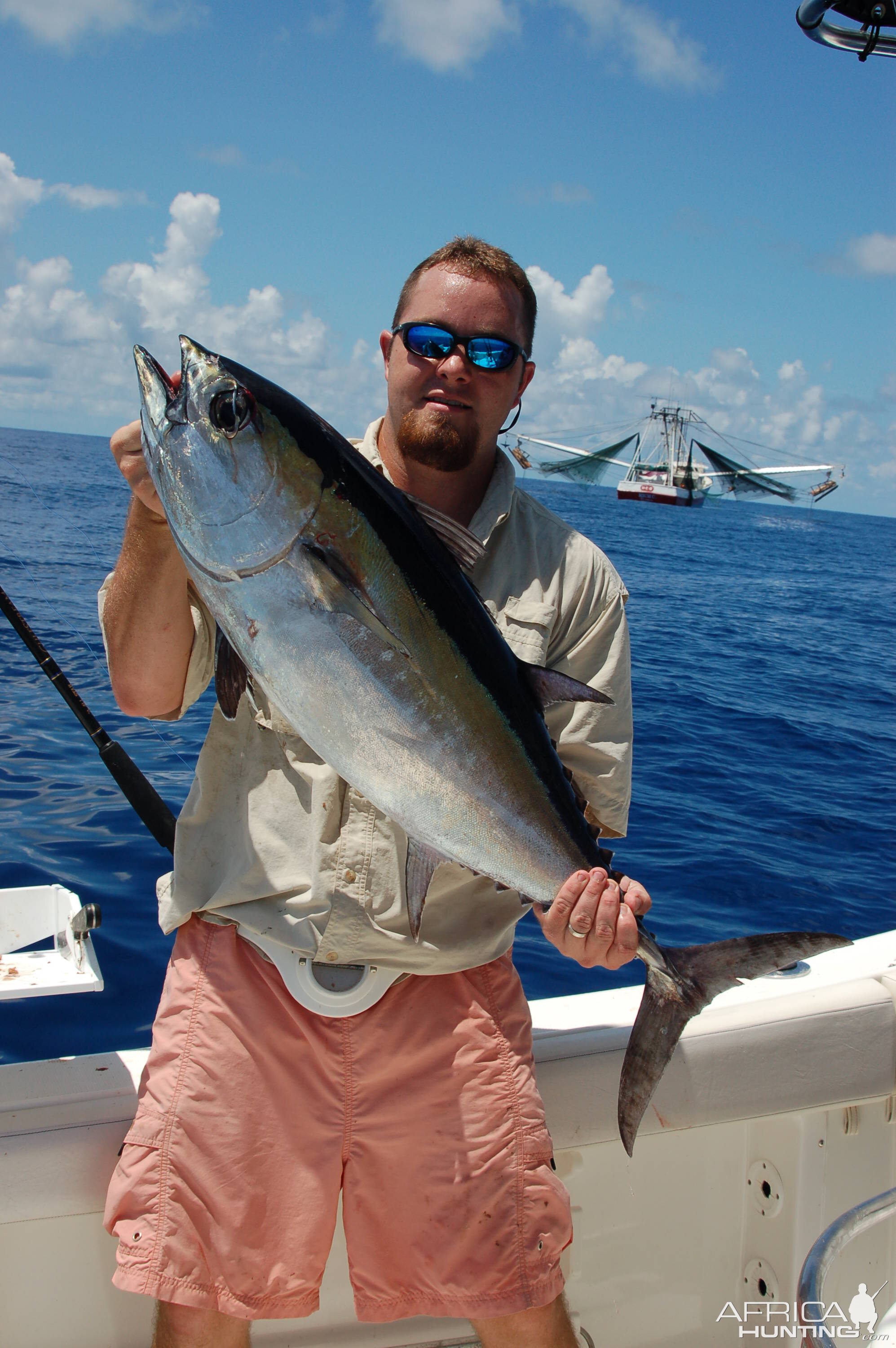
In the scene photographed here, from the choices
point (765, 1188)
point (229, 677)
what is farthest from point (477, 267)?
point (765, 1188)

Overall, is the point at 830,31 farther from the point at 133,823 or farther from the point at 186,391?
the point at 133,823

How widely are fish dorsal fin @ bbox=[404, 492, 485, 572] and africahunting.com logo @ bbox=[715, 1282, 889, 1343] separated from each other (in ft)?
6.06

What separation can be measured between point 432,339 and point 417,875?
4.27 ft

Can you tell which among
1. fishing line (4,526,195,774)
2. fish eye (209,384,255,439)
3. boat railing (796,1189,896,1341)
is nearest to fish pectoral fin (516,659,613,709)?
fish eye (209,384,255,439)

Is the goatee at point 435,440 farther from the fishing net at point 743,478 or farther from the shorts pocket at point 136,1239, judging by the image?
the fishing net at point 743,478

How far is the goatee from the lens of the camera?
2.36 metres

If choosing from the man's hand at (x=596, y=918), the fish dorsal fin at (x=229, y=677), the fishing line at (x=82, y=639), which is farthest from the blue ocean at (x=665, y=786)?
the fish dorsal fin at (x=229, y=677)

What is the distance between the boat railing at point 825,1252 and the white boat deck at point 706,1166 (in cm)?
114

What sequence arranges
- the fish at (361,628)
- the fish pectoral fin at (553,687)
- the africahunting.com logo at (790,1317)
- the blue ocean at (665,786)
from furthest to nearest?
the blue ocean at (665,786)
the africahunting.com logo at (790,1317)
the fish pectoral fin at (553,687)
the fish at (361,628)

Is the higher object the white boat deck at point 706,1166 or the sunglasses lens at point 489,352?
the sunglasses lens at point 489,352

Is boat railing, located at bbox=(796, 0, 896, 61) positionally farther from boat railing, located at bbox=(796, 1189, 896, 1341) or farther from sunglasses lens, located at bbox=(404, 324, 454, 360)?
boat railing, located at bbox=(796, 1189, 896, 1341)

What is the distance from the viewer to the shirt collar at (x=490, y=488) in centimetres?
244

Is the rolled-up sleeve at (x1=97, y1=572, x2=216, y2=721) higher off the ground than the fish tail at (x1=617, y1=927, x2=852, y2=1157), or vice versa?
the rolled-up sleeve at (x1=97, y1=572, x2=216, y2=721)

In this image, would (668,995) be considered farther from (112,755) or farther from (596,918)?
(112,755)
